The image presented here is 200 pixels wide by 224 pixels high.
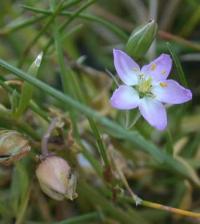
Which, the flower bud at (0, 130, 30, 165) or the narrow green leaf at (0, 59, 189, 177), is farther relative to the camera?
the flower bud at (0, 130, 30, 165)

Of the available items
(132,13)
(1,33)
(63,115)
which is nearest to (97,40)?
(132,13)

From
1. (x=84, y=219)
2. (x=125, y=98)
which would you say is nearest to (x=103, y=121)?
(x=125, y=98)

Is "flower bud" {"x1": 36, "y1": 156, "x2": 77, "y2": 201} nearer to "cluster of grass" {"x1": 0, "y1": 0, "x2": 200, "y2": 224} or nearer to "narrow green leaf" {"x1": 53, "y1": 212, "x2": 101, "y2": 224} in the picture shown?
"cluster of grass" {"x1": 0, "y1": 0, "x2": 200, "y2": 224}

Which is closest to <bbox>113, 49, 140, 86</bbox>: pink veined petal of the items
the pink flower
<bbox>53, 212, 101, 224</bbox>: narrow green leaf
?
the pink flower

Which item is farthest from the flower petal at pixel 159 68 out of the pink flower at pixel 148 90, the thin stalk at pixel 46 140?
the thin stalk at pixel 46 140

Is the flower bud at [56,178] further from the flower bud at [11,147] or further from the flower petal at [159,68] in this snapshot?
the flower petal at [159,68]

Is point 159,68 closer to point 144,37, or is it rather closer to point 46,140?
point 144,37
